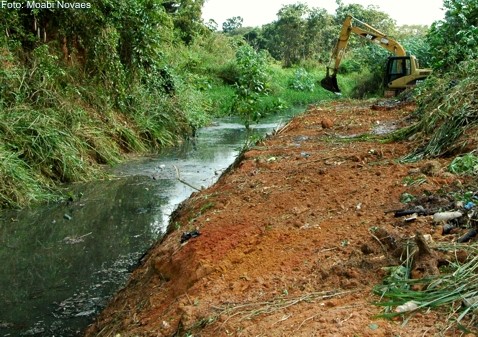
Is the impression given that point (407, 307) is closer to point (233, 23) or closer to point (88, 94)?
point (88, 94)

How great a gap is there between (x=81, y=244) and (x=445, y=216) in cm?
425

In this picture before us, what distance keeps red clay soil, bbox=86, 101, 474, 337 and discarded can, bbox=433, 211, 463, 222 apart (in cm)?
7

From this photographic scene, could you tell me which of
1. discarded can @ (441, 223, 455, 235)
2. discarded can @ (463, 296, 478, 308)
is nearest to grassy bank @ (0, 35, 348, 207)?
discarded can @ (441, 223, 455, 235)

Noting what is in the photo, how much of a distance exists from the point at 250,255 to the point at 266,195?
1414 mm

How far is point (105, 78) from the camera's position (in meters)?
12.2

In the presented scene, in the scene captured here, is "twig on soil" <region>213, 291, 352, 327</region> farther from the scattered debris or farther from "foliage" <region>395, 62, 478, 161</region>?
"foliage" <region>395, 62, 478, 161</region>

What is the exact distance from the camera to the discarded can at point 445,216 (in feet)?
11.5

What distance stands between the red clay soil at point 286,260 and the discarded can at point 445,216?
0.07 metres

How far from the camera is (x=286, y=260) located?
3.48 m

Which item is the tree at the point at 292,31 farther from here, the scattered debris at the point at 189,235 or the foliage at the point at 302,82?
the scattered debris at the point at 189,235

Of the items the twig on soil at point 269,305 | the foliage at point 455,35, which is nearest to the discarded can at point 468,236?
the twig on soil at point 269,305

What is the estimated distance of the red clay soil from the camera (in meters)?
2.68

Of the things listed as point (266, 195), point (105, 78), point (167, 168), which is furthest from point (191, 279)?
point (105, 78)

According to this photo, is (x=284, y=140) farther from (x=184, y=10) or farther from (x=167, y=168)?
(x=184, y=10)
